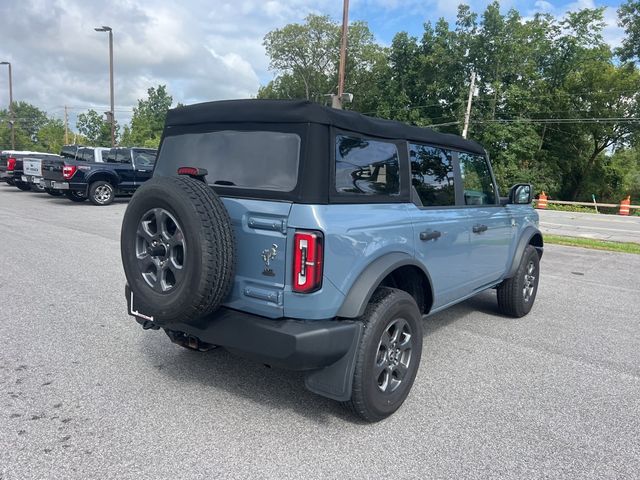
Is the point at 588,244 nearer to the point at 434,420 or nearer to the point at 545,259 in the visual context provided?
the point at 545,259

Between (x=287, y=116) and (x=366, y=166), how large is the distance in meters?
0.62

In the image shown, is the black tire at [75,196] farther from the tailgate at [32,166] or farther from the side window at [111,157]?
the tailgate at [32,166]

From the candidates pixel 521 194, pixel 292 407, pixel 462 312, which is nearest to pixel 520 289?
pixel 462 312

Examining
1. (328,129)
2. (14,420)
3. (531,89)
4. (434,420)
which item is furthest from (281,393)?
(531,89)

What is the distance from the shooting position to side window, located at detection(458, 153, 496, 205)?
4320mm

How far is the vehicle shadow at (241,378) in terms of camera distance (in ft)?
10.5

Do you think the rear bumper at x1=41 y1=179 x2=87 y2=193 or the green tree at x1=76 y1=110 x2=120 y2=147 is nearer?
the rear bumper at x1=41 y1=179 x2=87 y2=193

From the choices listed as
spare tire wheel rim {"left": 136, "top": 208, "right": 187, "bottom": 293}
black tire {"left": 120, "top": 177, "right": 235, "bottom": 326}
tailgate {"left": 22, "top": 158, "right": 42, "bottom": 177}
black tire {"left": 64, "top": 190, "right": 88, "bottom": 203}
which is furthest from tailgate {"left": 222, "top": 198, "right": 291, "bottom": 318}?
tailgate {"left": 22, "top": 158, "right": 42, "bottom": 177}

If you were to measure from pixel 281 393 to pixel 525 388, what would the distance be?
6.05ft

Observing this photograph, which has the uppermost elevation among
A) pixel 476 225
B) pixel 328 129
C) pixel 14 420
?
pixel 328 129

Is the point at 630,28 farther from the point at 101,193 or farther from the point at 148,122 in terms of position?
the point at 148,122

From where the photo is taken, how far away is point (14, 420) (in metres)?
2.89

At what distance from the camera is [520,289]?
5.28m

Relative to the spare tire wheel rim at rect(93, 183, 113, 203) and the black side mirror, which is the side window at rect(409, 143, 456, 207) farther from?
the spare tire wheel rim at rect(93, 183, 113, 203)
